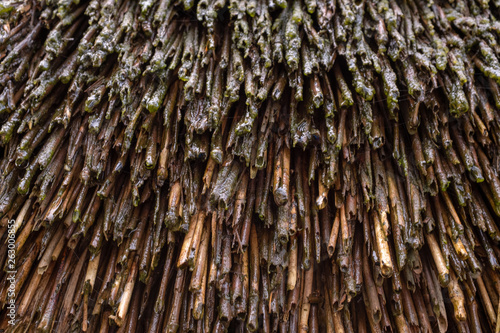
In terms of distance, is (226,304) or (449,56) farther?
(449,56)

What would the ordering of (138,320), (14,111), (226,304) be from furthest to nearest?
1. (14,111)
2. (138,320)
3. (226,304)

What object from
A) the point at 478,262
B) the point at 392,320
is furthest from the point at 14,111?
the point at 478,262

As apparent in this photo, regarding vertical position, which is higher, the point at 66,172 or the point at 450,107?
the point at 450,107

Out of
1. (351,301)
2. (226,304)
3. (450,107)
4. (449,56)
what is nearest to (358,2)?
(449,56)

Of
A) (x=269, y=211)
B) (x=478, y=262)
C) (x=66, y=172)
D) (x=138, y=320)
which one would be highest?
(x=66, y=172)

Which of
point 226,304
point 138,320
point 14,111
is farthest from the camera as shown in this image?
point 14,111

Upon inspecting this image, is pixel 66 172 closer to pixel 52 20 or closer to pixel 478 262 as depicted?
pixel 52 20
